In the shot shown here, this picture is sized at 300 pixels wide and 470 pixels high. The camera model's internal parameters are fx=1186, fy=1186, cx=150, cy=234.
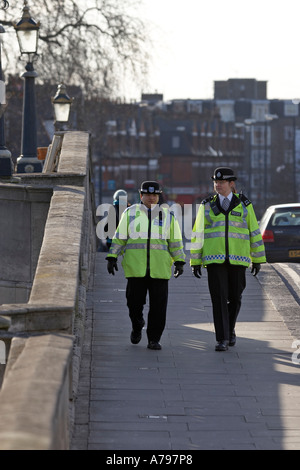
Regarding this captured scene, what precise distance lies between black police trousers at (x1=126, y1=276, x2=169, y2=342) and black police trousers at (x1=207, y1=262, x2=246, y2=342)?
43 cm

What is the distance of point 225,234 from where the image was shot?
1021cm

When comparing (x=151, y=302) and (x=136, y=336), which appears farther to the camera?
(x=136, y=336)

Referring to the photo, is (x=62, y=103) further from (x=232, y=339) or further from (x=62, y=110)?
(x=232, y=339)

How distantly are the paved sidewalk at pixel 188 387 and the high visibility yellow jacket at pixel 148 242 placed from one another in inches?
27.9

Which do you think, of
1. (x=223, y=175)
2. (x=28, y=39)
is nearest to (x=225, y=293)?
(x=223, y=175)

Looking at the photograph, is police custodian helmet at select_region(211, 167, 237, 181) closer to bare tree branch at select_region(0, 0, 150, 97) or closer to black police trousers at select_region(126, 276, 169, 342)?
black police trousers at select_region(126, 276, 169, 342)

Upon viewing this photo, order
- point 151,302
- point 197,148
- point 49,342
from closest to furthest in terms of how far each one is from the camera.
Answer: point 49,342
point 151,302
point 197,148

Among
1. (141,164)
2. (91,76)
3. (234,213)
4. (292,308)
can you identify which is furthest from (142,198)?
(141,164)

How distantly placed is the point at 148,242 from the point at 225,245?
0.66m

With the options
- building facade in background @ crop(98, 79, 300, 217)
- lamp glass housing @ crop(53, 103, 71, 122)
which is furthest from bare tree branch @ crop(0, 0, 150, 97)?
building facade in background @ crop(98, 79, 300, 217)

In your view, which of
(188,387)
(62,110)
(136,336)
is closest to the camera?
(188,387)

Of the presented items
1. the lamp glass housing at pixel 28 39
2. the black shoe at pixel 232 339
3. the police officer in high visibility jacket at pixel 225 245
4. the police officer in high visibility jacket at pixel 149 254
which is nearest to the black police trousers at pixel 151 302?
the police officer in high visibility jacket at pixel 149 254

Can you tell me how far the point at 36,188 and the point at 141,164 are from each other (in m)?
105
